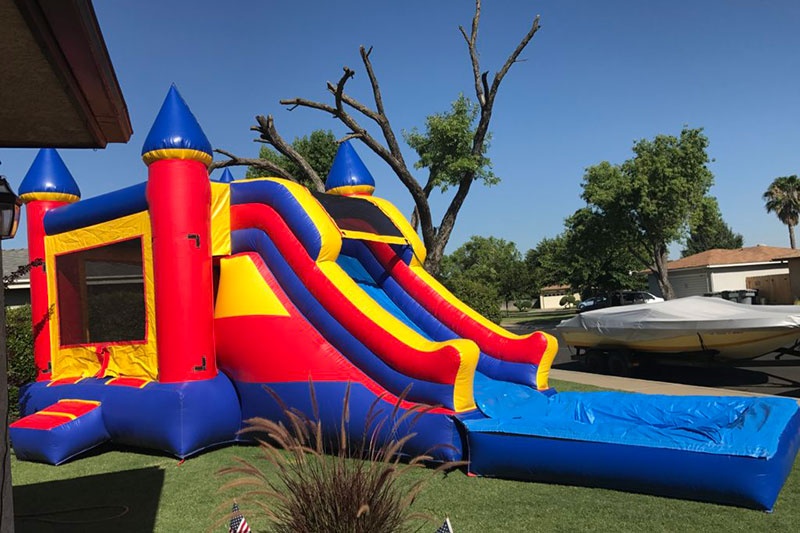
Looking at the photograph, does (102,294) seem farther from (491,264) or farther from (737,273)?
(491,264)

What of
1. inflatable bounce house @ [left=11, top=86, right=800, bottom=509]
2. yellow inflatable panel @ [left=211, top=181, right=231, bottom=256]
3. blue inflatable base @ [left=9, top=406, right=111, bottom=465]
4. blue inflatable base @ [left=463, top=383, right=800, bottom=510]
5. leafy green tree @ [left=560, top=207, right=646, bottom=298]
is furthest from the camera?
leafy green tree @ [left=560, top=207, right=646, bottom=298]

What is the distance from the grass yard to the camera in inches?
160

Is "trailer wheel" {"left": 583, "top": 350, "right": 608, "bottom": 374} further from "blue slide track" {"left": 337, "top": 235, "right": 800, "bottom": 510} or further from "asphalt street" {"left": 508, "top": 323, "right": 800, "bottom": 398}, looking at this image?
"blue slide track" {"left": 337, "top": 235, "right": 800, "bottom": 510}

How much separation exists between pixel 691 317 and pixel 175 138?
24.7 feet

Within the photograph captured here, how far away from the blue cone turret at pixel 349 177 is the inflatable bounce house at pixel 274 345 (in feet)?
1.97

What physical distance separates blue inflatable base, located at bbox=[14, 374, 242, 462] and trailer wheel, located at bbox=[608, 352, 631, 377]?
6813mm

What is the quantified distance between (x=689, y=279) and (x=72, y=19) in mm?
37202

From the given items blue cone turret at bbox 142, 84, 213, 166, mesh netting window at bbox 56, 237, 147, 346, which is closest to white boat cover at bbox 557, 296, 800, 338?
blue cone turret at bbox 142, 84, 213, 166

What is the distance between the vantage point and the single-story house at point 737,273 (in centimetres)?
3003

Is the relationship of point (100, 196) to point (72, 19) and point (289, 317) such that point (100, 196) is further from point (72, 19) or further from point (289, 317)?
point (72, 19)

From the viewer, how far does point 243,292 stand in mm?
6676

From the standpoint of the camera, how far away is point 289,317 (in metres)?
6.30

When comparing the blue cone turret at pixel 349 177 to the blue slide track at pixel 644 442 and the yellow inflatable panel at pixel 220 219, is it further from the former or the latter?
the blue slide track at pixel 644 442

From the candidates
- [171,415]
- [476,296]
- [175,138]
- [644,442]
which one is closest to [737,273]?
[476,296]
